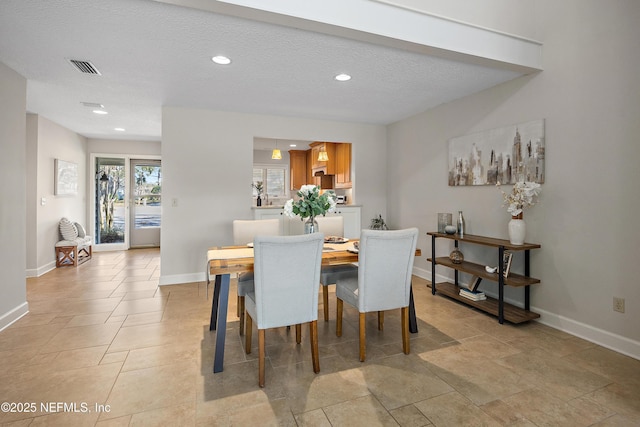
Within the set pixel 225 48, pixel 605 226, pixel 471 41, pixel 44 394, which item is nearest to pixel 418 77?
pixel 471 41

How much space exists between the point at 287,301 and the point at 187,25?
6.48 ft

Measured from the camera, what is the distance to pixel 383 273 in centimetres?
237

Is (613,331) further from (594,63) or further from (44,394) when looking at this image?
(44,394)

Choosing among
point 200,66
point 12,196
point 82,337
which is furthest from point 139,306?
point 200,66

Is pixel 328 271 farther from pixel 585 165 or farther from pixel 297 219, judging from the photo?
pixel 585 165

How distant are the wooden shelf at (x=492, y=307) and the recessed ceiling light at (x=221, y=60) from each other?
325 centimetres

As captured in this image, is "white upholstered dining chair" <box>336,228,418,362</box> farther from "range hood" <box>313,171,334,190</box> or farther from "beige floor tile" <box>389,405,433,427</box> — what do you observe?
"range hood" <box>313,171,334,190</box>

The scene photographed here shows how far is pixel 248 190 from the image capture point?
4.71 meters

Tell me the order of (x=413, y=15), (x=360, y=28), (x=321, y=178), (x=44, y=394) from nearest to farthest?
(x=44, y=394)
(x=360, y=28)
(x=413, y=15)
(x=321, y=178)

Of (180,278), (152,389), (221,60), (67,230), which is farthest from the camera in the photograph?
(67,230)

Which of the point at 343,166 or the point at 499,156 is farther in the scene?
the point at 343,166

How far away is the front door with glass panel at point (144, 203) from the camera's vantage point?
24.1ft

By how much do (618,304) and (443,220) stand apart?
175cm

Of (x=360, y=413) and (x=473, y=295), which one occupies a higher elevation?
(x=473, y=295)
